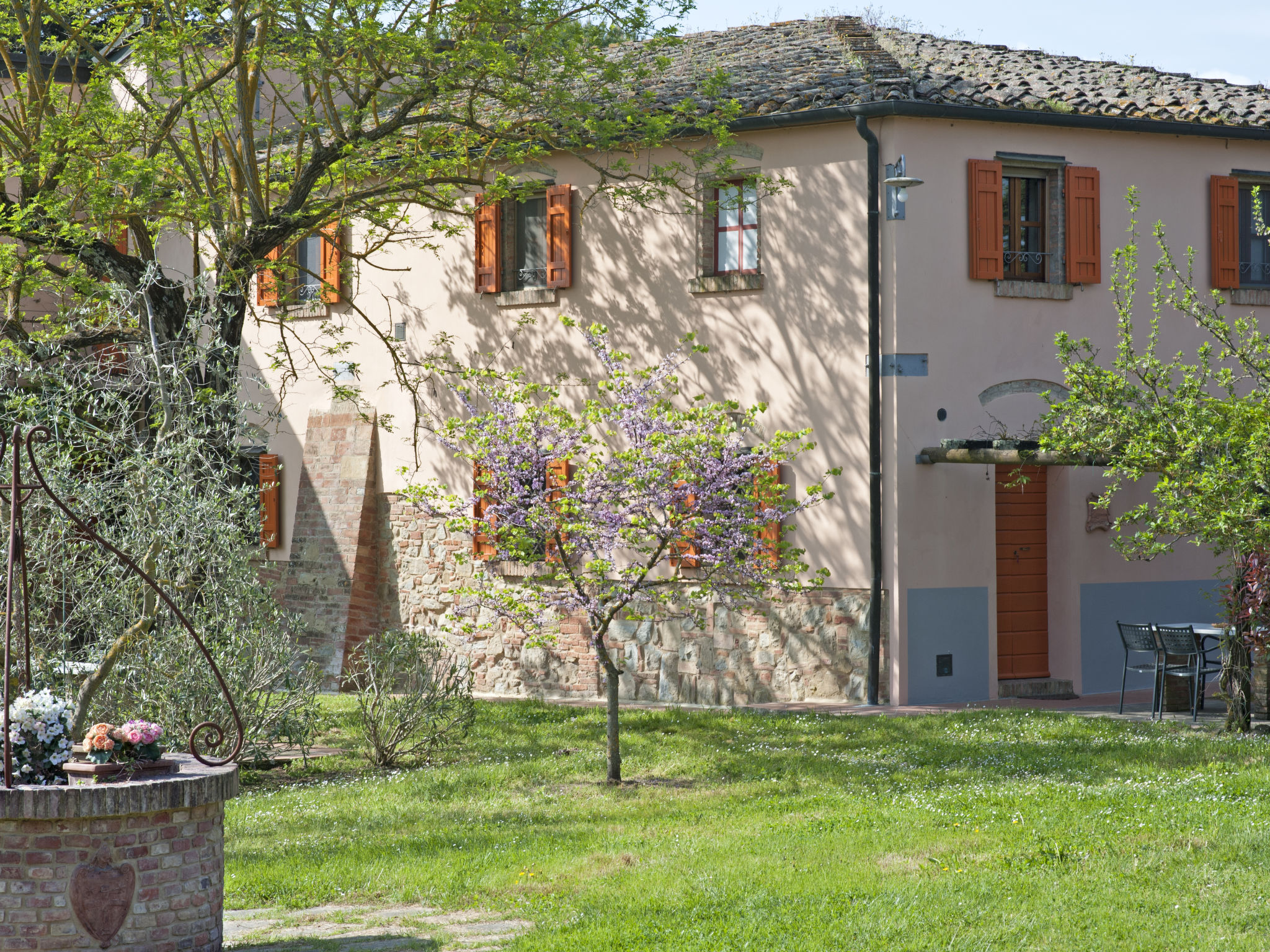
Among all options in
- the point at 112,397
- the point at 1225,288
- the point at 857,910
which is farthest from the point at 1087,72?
the point at 857,910

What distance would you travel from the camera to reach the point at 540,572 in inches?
602

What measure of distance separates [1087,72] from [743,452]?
26.5 feet

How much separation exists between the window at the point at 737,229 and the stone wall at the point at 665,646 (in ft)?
11.6

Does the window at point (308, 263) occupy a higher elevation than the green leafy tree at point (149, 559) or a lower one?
higher

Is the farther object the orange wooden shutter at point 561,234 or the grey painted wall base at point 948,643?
the orange wooden shutter at point 561,234

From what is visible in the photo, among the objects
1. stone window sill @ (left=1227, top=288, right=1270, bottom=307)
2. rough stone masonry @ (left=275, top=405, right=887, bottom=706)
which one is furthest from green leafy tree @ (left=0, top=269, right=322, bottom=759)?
stone window sill @ (left=1227, top=288, right=1270, bottom=307)

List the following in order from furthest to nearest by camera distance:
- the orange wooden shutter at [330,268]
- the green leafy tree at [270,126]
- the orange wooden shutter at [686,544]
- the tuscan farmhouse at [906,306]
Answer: the orange wooden shutter at [330,268]
the tuscan farmhouse at [906,306]
the green leafy tree at [270,126]
the orange wooden shutter at [686,544]

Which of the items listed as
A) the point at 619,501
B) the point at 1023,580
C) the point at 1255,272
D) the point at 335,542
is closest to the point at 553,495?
the point at 619,501

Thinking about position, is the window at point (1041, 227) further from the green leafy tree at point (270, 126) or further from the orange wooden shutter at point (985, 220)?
the green leafy tree at point (270, 126)

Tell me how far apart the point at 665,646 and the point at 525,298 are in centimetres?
423

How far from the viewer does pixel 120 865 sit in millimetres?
5387

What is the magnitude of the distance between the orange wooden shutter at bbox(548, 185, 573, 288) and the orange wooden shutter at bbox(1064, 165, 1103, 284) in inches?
206

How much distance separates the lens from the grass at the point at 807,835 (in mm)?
5766

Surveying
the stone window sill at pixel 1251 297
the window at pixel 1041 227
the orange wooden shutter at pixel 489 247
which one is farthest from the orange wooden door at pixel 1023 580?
the orange wooden shutter at pixel 489 247
